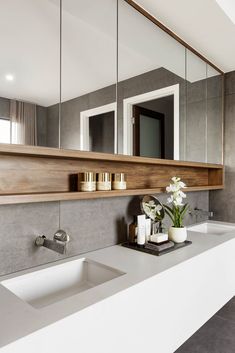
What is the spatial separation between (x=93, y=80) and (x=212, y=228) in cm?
204

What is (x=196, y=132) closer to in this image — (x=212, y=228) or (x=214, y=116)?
(x=214, y=116)

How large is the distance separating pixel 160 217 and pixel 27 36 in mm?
1415

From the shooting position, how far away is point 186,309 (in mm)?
1518

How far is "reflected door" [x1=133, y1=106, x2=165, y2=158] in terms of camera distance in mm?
1866

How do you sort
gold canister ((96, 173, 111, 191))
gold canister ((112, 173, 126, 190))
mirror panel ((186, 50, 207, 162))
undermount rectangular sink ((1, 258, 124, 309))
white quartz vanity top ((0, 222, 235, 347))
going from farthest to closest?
mirror panel ((186, 50, 207, 162)) < gold canister ((112, 173, 126, 190)) < gold canister ((96, 173, 111, 191)) < undermount rectangular sink ((1, 258, 124, 309)) < white quartz vanity top ((0, 222, 235, 347))

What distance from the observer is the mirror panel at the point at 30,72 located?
3.92ft

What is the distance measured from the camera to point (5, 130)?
3.95ft

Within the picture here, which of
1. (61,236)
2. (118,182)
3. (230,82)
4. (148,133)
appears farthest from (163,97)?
(61,236)

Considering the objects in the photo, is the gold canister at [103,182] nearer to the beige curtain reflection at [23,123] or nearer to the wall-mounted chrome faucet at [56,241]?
the wall-mounted chrome faucet at [56,241]

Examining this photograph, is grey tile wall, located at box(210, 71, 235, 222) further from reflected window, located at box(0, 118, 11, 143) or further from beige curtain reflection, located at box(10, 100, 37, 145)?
reflected window, located at box(0, 118, 11, 143)

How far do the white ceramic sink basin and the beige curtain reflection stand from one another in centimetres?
190

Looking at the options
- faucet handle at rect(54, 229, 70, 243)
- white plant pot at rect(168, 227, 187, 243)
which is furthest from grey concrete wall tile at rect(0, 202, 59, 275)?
white plant pot at rect(168, 227, 187, 243)

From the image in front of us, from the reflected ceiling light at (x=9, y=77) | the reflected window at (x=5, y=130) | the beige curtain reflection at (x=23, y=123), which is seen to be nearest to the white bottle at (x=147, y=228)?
the beige curtain reflection at (x=23, y=123)

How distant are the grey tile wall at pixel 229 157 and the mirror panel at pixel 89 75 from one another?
5.65 feet
